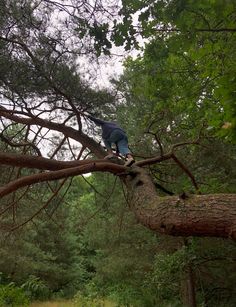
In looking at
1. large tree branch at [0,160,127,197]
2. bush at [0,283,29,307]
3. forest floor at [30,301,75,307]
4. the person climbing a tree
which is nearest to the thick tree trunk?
large tree branch at [0,160,127,197]

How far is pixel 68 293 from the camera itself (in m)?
20.7

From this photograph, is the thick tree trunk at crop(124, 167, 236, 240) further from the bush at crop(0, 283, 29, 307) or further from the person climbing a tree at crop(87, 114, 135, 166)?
the bush at crop(0, 283, 29, 307)

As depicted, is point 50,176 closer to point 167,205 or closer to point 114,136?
point 167,205

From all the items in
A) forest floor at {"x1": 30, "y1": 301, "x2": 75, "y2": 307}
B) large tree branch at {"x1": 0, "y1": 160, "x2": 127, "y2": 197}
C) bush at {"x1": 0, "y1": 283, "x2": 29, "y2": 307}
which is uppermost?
forest floor at {"x1": 30, "y1": 301, "x2": 75, "y2": 307}

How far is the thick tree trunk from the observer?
2822 mm

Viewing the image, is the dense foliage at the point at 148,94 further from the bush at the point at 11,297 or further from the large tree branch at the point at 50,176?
the large tree branch at the point at 50,176

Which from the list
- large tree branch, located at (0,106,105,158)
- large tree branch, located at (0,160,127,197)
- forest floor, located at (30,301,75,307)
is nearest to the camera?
large tree branch, located at (0,160,127,197)

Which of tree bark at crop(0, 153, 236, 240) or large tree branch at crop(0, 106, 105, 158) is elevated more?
large tree branch at crop(0, 106, 105, 158)

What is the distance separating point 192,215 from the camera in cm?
300

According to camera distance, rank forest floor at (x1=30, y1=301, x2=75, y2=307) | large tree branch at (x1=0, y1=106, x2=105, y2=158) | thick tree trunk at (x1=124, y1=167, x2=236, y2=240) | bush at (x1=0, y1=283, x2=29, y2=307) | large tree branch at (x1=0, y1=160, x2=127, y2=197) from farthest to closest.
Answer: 1. forest floor at (x1=30, y1=301, x2=75, y2=307)
2. bush at (x1=0, y1=283, x2=29, y2=307)
3. large tree branch at (x1=0, y1=106, x2=105, y2=158)
4. large tree branch at (x1=0, y1=160, x2=127, y2=197)
5. thick tree trunk at (x1=124, y1=167, x2=236, y2=240)

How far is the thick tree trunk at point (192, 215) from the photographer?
282cm

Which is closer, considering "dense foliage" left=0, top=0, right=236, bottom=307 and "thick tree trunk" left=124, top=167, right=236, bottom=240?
"thick tree trunk" left=124, top=167, right=236, bottom=240

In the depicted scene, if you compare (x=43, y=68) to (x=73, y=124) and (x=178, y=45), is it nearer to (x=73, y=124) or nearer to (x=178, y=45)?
(x=73, y=124)

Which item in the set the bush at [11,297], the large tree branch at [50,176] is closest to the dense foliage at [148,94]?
the bush at [11,297]
